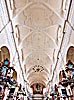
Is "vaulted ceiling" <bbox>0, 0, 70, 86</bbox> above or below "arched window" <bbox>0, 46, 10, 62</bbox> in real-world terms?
above

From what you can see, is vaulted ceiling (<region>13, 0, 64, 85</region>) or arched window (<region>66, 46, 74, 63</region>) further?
arched window (<region>66, 46, 74, 63</region>)

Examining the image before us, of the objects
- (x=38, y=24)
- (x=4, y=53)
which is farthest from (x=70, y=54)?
(x=4, y=53)

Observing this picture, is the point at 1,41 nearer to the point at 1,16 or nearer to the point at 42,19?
the point at 1,16

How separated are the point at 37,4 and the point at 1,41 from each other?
121 inches

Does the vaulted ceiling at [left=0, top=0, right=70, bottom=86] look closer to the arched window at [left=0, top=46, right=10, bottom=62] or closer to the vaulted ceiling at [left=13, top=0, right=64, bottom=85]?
the vaulted ceiling at [left=13, top=0, right=64, bottom=85]

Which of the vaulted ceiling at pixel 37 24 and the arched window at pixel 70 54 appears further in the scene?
the arched window at pixel 70 54

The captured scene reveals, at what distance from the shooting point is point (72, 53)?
12.4m

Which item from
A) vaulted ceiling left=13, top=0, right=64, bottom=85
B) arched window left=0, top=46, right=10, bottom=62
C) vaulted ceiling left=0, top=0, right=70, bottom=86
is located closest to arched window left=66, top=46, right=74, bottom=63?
vaulted ceiling left=0, top=0, right=70, bottom=86

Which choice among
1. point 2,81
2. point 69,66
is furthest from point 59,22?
point 2,81

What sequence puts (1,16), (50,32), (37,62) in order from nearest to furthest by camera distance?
(1,16), (50,32), (37,62)

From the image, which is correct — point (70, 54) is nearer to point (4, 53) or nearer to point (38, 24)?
point (38, 24)

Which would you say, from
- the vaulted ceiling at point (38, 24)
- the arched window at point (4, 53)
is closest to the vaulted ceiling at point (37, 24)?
the vaulted ceiling at point (38, 24)

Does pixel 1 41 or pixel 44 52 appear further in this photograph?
pixel 44 52

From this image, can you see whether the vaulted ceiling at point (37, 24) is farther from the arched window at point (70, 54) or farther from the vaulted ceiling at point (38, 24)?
the arched window at point (70, 54)
